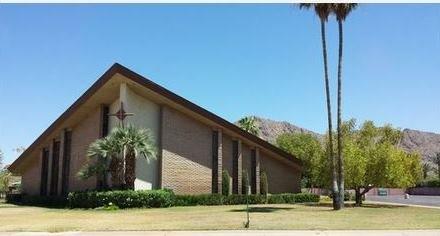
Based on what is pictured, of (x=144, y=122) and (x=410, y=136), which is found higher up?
(x=410, y=136)

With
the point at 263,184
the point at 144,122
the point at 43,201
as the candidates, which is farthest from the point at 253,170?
the point at 43,201

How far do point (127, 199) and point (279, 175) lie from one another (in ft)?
46.3

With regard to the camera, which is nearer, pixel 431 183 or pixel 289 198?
pixel 289 198

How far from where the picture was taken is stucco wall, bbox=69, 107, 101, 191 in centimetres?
3853

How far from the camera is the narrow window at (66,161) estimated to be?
138 ft

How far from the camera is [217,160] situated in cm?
3703

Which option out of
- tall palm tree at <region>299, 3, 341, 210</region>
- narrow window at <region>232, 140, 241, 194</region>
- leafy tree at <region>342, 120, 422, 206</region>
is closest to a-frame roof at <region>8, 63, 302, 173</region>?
narrow window at <region>232, 140, 241, 194</region>

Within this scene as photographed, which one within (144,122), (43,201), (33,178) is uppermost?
(144,122)

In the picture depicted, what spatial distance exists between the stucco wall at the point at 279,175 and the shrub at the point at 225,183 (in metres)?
3.77

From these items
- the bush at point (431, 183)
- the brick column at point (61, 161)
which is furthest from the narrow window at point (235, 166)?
the bush at point (431, 183)

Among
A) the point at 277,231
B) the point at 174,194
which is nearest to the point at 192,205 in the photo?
the point at 174,194

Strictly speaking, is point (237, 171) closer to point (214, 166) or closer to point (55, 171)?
point (214, 166)

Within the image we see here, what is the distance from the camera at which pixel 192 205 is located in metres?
33.5
